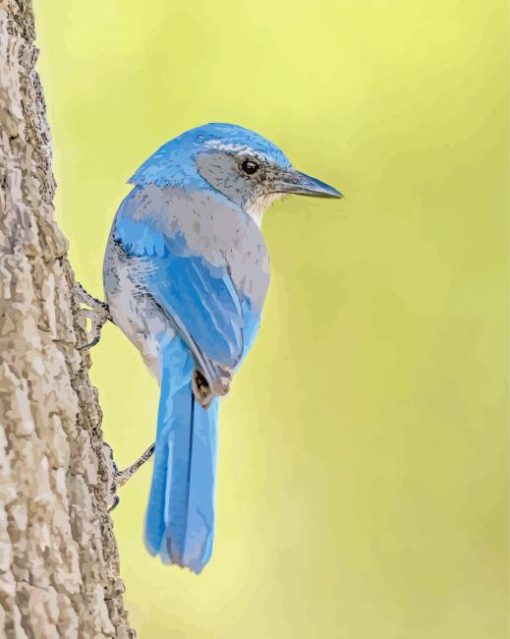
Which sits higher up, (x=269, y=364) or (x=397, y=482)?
(x=269, y=364)

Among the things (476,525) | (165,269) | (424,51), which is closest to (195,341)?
(165,269)

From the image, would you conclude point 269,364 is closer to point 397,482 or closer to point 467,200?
point 397,482

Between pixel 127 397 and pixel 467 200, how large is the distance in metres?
1.91

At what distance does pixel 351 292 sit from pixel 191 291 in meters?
2.47

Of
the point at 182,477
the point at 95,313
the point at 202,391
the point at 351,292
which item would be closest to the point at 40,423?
the point at 182,477

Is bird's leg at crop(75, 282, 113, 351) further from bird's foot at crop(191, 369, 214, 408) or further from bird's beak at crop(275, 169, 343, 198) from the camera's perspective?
bird's beak at crop(275, 169, 343, 198)

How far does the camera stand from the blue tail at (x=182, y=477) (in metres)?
2.39

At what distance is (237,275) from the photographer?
2.93m

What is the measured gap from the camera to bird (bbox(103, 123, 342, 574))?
2445 millimetres

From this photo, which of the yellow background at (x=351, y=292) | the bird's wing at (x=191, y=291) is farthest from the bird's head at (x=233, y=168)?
the yellow background at (x=351, y=292)

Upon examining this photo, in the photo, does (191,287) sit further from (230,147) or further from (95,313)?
(230,147)

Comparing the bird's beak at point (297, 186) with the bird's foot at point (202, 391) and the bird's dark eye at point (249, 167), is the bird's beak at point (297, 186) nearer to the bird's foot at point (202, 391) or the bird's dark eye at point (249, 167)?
the bird's dark eye at point (249, 167)

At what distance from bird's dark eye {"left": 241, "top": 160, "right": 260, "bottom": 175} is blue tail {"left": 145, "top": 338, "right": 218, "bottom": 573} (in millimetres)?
920

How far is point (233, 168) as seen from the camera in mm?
3393
